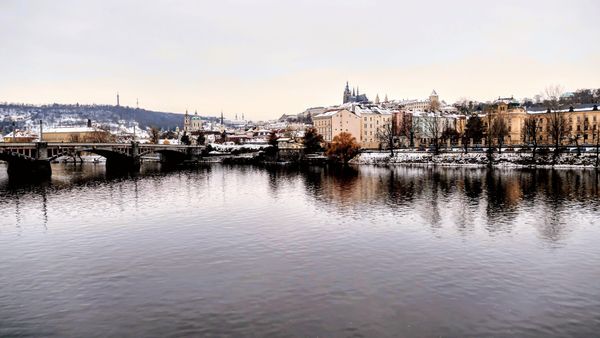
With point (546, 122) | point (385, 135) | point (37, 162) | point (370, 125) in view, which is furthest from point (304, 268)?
point (370, 125)

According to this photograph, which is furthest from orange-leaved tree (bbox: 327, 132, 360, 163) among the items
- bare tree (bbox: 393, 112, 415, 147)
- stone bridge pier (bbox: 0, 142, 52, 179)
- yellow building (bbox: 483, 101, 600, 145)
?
stone bridge pier (bbox: 0, 142, 52, 179)

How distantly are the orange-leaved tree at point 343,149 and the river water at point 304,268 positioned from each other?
195ft

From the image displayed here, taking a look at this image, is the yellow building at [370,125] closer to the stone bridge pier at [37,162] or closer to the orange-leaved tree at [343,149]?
the orange-leaved tree at [343,149]

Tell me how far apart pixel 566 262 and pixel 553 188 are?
95.8 feet

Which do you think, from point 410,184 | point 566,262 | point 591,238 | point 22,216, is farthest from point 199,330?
point 410,184

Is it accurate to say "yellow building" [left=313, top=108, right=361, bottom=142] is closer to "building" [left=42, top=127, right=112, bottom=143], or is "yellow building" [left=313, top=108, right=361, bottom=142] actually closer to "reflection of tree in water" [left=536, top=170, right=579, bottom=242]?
"building" [left=42, top=127, right=112, bottom=143]

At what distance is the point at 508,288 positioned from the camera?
16.6m

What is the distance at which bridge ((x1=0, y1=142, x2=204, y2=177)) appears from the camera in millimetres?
67131

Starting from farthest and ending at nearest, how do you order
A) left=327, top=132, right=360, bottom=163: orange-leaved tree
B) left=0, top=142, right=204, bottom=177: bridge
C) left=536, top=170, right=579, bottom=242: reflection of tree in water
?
left=327, top=132, right=360, bottom=163: orange-leaved tree
left=0, top=142, right=204, bottom=177: bridge
left=536, top=170, right=579, bottom=242: reflection of tree in water

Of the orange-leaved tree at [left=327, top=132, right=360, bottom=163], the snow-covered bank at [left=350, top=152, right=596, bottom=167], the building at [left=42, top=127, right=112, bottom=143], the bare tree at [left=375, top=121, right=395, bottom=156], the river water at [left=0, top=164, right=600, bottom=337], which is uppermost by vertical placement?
the building at [left=42, top=127, right=112, bottom=143]

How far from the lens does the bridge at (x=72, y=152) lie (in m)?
67.1

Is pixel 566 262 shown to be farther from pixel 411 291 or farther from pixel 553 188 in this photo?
pixel 553 188

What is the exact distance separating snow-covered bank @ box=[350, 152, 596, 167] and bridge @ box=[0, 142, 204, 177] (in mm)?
44595

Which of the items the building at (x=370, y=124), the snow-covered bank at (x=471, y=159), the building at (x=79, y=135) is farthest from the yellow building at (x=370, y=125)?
the building at (x=79, y=135)
